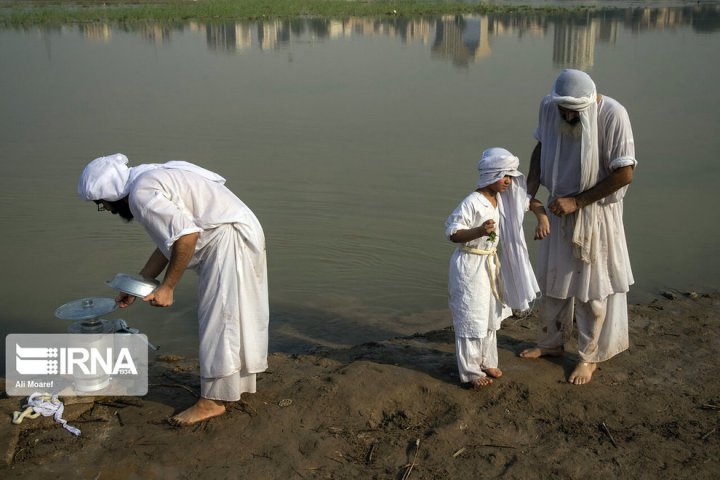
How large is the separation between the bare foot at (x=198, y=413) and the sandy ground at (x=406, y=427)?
0.04m

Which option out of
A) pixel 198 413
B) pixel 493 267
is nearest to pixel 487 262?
pixel 493 267

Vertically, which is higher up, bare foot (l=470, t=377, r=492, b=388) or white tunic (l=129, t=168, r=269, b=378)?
white tunic (l=129, t=168, r=269, b=378)

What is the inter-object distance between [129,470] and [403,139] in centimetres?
761

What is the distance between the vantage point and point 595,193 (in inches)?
157

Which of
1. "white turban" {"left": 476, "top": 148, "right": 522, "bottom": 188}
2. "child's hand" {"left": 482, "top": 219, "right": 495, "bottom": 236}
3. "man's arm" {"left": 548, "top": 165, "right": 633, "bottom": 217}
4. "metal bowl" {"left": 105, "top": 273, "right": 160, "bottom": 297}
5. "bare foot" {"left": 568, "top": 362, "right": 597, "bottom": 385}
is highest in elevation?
"white turban" {"left": 476, "top": 148, "right": 522, "bottom": 188}

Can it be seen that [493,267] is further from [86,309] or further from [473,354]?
[86,309]

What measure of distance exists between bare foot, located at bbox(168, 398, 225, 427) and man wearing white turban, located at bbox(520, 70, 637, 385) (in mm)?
1813

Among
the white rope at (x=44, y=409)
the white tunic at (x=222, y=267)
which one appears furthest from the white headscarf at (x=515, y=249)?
the white rope at (x=44, y=409)

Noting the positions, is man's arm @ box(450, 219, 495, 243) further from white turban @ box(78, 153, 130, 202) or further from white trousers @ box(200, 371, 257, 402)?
white turban @ box(78, 153, 130, 202)

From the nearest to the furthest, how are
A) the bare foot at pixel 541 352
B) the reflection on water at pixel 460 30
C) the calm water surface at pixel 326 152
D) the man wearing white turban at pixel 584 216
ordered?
the man wearing white turban at pixel 584 216, the bare foot at pixel 541 352, the calm water surface at pixel 326 152, the reflection on water at pixel 460 30

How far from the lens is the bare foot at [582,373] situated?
164 inches

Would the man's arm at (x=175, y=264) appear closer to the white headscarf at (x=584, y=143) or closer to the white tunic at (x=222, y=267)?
the white tunic at (x=222, y=267)

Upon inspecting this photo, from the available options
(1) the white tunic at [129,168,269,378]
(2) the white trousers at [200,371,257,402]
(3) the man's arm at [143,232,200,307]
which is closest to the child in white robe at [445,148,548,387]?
(1) the white tunic at [129,168,269,378]

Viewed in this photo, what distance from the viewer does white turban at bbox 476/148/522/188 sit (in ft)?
12.4
